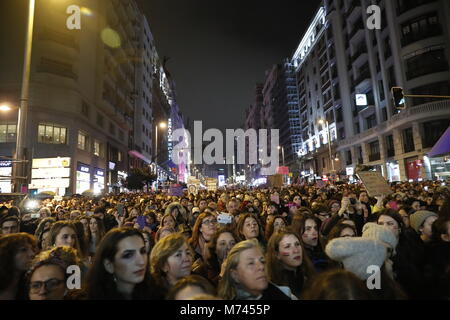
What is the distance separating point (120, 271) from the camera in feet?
9.81

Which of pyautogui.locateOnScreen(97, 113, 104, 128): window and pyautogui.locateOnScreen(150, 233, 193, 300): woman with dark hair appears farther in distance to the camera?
pyautogui.locateOnScreen(97, 113, 104, 128): window

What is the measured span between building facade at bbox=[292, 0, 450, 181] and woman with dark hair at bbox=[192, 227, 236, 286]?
26620 mm

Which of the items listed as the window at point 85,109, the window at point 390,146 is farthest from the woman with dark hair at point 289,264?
the window at point 390,146

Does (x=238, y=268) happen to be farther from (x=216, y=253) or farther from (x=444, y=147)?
(x=444, y=147)

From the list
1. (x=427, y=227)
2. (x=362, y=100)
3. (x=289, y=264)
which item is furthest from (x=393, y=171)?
(x=289, y=264)

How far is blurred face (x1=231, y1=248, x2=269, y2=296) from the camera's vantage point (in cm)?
279

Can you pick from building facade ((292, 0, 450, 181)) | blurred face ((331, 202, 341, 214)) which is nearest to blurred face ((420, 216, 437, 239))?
blurred face ((331, 202, 341, 214))

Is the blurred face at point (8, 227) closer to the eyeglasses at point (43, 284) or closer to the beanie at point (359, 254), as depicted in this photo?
the eyeglasses at point (43, 284)

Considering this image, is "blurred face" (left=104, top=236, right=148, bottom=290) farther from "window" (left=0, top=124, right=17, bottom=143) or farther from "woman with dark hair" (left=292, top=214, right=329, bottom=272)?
"window" (left=0, top=124, right=17, bottom=143)

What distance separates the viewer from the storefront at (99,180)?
38.1m

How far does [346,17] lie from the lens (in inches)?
1932

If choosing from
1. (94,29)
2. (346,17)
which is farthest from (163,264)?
(346,17)
